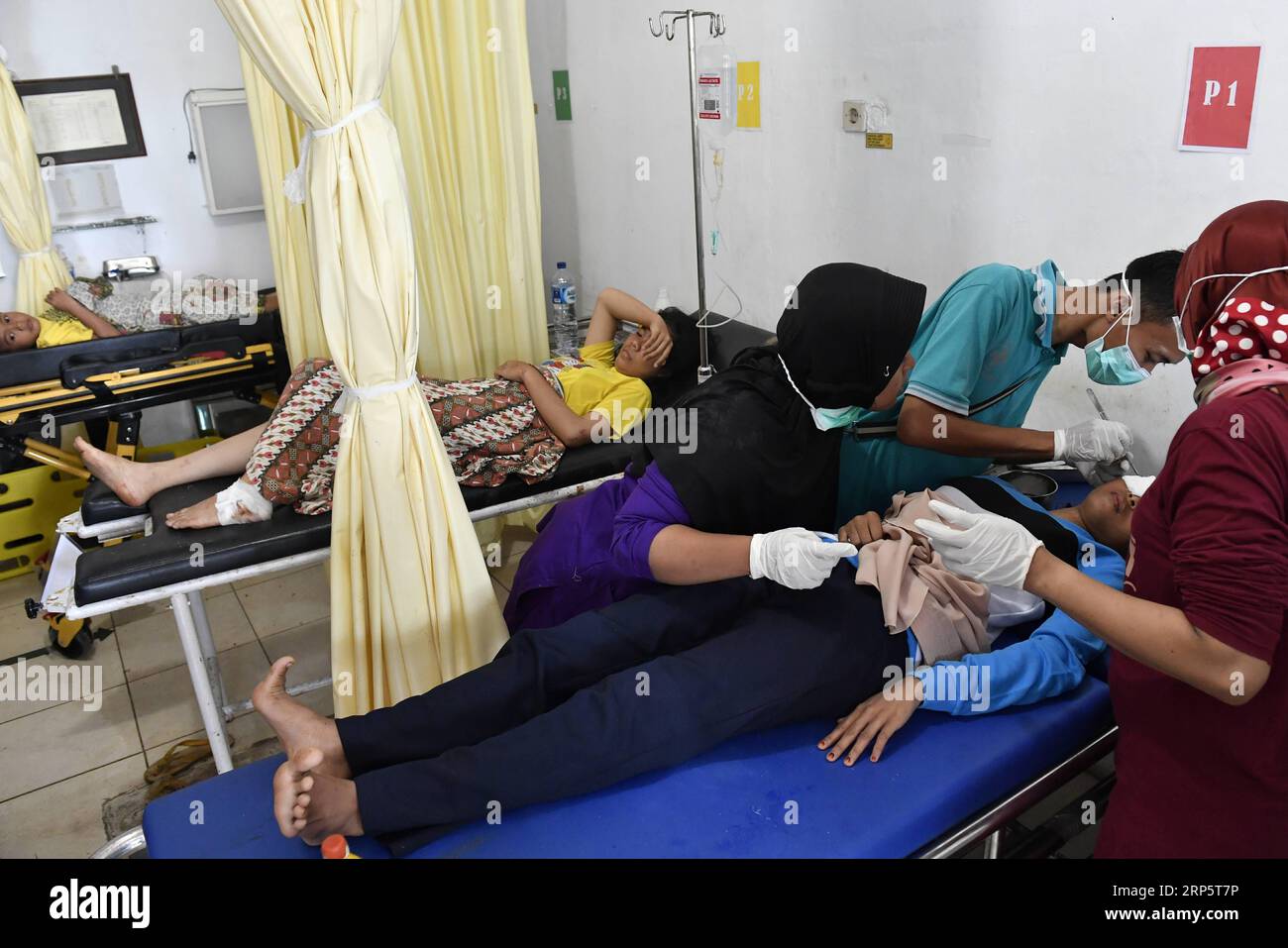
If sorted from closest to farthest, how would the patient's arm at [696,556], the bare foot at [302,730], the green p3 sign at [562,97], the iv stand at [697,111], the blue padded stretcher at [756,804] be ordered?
the blue padded stretcher at [756,804], the bare foot at [302,730], the patient's arm at [696,556], the iv stand at [697,111], the green p3 sign at [562,97]

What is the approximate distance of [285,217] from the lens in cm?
329

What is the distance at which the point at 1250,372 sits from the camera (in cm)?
117

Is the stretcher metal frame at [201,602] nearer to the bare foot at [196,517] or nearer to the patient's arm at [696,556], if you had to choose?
the bare foot at [196,517]

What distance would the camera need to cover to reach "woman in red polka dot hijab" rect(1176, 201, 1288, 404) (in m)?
1.18

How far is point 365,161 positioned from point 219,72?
2.93 m

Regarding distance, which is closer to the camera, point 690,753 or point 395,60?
point 690,753

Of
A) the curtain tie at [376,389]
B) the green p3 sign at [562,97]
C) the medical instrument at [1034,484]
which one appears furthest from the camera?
the green p3 sign at [562,97]

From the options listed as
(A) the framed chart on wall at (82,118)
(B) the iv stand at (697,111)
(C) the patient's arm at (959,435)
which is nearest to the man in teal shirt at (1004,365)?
(C) the patient's arm at (959,435)

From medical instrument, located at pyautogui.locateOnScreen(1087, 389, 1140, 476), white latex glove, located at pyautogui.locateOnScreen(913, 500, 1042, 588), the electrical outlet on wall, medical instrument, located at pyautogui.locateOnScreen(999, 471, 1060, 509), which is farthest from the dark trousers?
the electrical outlet on wall

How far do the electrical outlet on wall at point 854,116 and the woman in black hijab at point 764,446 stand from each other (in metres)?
0.96

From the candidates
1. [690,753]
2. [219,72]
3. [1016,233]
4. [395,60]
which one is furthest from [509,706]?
[219,72]

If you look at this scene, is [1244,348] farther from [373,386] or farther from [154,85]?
[154,85]

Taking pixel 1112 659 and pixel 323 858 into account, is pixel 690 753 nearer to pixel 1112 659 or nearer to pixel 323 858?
pixel 323 858

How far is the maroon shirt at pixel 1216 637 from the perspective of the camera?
1109 mm
